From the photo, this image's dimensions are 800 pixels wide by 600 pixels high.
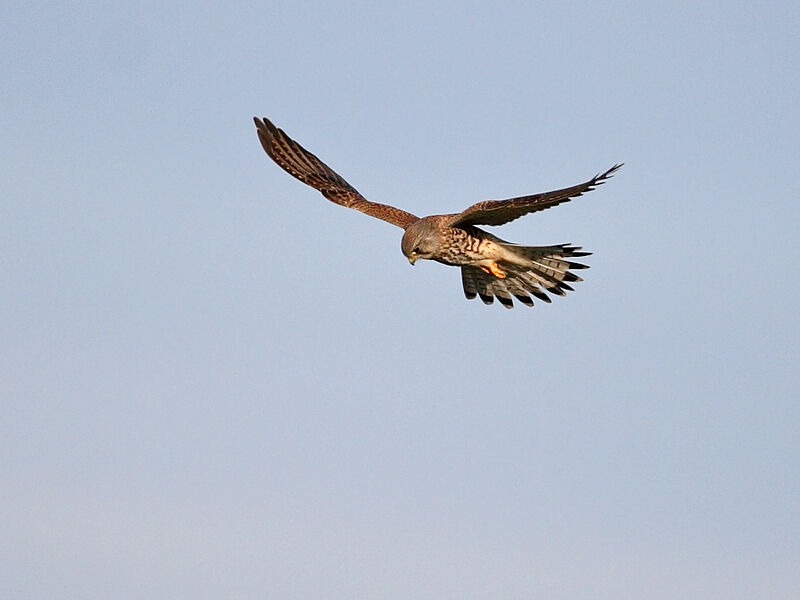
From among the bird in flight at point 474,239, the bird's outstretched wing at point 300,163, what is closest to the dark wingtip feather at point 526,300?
the bird in flight at point 474,239

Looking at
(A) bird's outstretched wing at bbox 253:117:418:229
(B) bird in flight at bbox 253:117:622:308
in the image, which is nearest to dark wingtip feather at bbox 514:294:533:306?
(B) bird in flight at bbox 253:117:622:308

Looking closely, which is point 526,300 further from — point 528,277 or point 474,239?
point 474,239

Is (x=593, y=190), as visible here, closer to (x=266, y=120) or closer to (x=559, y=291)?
(x=559, y=291)

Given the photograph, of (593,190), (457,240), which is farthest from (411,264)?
(593,190)

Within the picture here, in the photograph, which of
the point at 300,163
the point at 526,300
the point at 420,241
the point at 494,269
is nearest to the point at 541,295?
the point at 526,300

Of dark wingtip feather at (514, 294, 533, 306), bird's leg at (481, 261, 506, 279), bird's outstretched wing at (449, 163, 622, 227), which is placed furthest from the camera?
dark wingtip feather at (514, 294, 533, 306)

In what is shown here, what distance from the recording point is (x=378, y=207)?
2123cm

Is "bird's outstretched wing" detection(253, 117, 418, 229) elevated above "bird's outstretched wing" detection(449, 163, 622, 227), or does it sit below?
above

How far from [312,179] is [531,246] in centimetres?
443

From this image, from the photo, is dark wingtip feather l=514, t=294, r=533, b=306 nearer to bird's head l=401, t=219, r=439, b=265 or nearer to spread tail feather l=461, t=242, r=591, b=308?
spread tail feather l=461, t=242, r=591, b=308

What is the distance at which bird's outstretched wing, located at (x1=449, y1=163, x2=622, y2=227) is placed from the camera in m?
16.3

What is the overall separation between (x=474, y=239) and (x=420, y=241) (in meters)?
1.02

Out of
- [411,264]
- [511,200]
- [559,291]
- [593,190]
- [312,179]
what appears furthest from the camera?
[312,179]

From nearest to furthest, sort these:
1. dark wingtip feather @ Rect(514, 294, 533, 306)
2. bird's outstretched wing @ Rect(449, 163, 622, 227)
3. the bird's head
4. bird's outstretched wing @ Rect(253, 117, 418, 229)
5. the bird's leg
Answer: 1. bird's outstretched wing @ Rect(449, 163, 622, 227)
2. the bird's head
3. the bird's leg
4. dark wingtip feather @ Rect(514, 294, 533, 306)
5. bird's outstretched wing @ Rect(253, 117, 418, 229)
